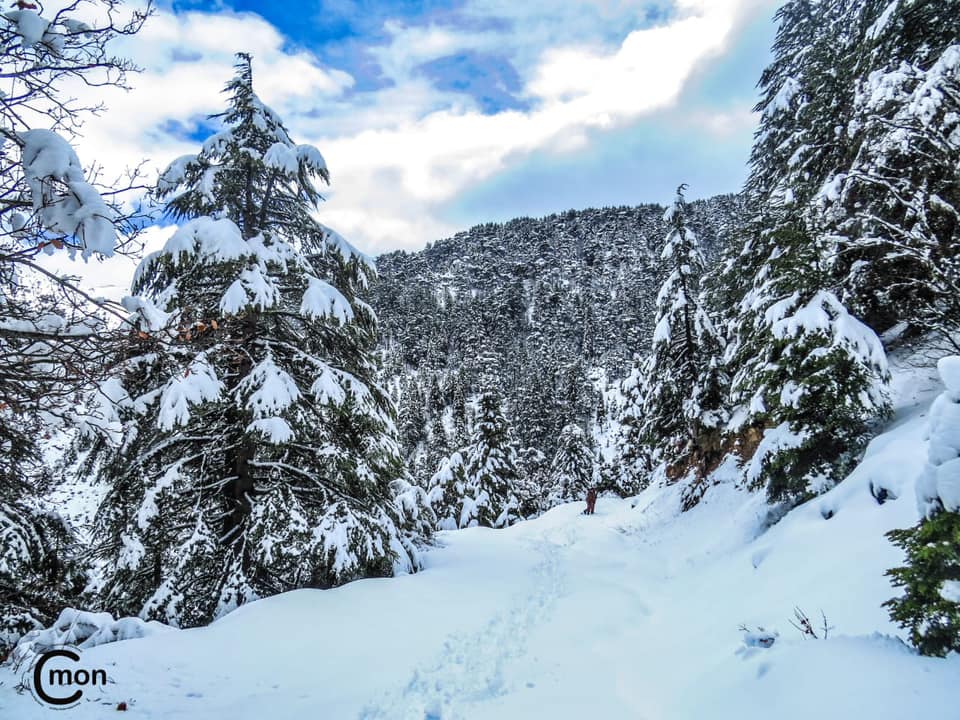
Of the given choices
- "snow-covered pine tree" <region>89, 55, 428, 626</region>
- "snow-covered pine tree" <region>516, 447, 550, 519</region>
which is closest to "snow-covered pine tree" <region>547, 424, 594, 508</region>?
"snow-covered pine tree" <region>516, 447, 550, 519</region>

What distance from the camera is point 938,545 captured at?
282 cm

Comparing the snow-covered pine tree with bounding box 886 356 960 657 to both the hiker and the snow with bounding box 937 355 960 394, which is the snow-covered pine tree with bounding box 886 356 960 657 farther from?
the hiker

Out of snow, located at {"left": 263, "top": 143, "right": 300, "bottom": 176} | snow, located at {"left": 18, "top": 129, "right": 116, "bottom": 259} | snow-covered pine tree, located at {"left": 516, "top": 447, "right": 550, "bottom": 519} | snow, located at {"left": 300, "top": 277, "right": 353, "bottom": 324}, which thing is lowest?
snow-covered pine tree, located at {"left": 516, "top": 447, "right": 550, "bottom": 519}

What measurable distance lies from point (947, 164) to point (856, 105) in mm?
3898

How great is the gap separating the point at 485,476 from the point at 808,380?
18.9 m

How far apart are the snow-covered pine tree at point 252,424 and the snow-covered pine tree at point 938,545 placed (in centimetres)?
657

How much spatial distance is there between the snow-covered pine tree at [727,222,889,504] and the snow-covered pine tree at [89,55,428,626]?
6.79m

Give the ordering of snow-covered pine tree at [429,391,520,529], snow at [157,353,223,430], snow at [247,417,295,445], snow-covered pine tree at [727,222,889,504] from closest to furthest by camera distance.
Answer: snow at [157,353,223,430] < snow at [247,417,295,445] < snow-covered pine tree at [727,222,889,504] < snow-covered pine tree at [429,391,520,529]

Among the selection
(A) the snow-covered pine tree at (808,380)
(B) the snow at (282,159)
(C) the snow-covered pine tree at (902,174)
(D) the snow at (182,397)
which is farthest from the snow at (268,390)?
(C) the snow-covered pine tree at (902,174)

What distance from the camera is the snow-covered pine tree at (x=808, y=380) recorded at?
707 centimetres

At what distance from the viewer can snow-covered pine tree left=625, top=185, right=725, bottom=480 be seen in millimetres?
14422

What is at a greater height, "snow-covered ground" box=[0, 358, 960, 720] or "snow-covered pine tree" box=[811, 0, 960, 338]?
"snow-covered pine tree" box=[811, 0, 960, 338]

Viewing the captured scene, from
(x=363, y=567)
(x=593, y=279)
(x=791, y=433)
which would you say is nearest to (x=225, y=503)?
(x=363, y=567)

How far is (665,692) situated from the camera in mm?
4625
